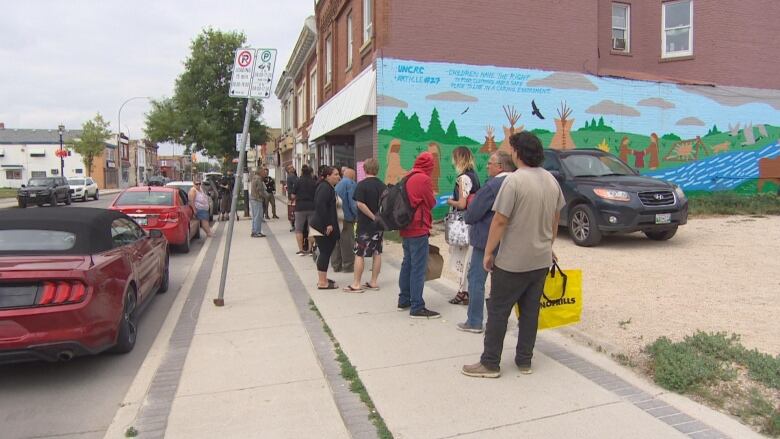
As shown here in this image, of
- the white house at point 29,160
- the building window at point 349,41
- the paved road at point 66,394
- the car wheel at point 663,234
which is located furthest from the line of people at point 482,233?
the white house at point 29,160

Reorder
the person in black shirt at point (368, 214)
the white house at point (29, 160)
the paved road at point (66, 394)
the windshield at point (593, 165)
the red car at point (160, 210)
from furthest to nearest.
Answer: the white house at point (29, 160) < the red car at point (160, 210) < the windshield at point (593, 165) < the person in black shirt at point (368, 214) < the paved road at point (66, 394)

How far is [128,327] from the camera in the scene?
5.38 meters

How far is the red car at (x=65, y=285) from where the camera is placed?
4363 mm

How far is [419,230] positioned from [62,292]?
3334 mm

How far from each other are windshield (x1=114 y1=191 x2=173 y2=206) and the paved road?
6.55 m

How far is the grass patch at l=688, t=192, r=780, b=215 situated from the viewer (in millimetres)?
13914

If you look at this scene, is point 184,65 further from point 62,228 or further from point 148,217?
point 62,228

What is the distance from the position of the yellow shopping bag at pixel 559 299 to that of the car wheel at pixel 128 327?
354 centimetres

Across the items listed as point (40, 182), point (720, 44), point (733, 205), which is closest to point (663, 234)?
point (733, 205)

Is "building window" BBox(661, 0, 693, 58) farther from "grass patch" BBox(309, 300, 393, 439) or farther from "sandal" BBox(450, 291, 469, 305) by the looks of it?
"grass patch" BBox(309, 300, 393, 439)

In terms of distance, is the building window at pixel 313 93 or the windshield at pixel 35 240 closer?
the windshield at pixel 35 240

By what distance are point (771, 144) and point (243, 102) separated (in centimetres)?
2507

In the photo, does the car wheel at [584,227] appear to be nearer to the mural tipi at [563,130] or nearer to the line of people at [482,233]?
the line of people at [482,233]

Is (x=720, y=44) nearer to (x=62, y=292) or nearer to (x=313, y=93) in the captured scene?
(x=313, y=93)
